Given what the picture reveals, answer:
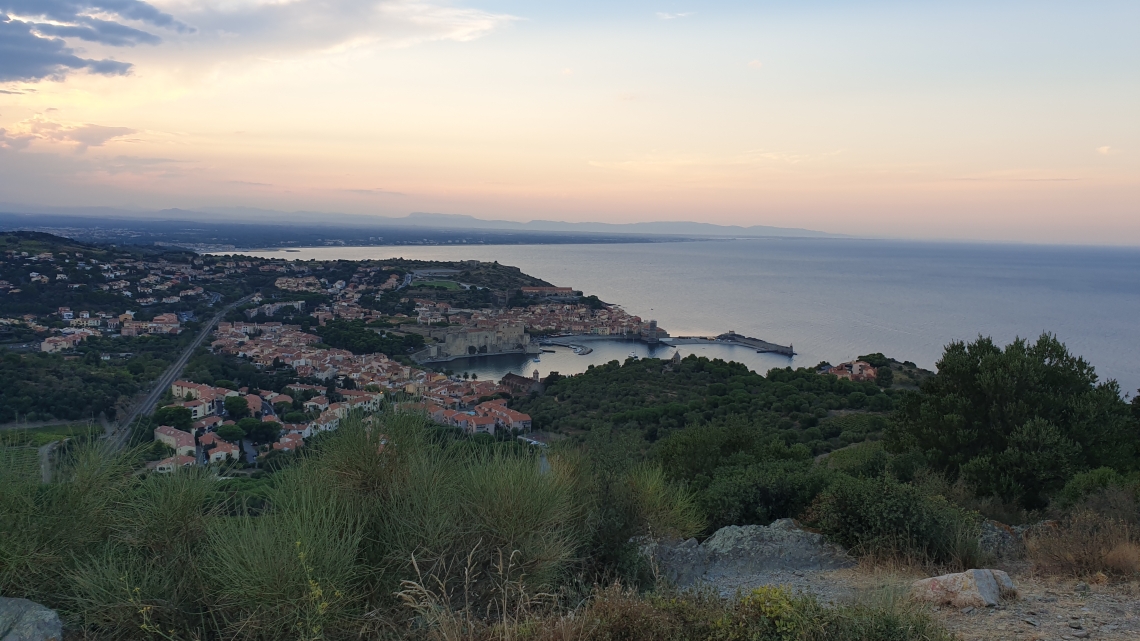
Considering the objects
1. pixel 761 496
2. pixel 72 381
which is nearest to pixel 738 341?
pixel 72 381

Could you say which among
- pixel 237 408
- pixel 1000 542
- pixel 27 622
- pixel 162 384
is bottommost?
pixel 162 384

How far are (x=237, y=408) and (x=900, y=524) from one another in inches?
727

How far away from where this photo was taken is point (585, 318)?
178 feet

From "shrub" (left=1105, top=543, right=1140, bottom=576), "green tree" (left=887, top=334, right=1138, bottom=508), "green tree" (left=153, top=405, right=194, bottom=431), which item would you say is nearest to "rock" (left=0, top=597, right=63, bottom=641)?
"shrub" (left=1105, top=543, right=1140, bottom=576)

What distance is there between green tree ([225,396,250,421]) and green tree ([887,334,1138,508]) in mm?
16905

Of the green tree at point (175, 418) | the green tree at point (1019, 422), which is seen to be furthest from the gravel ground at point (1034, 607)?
the green tree at point (175, 418)

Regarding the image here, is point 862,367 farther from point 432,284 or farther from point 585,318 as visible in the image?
point 432,284

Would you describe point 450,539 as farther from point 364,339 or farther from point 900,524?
point 364,339

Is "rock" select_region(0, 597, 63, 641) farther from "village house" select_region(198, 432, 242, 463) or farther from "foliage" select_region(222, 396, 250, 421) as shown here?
"foliage" select_region(222, 396, 250, 421)

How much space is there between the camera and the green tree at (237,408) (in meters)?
18.3

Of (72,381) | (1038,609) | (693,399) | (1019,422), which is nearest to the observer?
(1038,609)

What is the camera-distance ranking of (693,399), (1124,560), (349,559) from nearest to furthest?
1. (349,559)
2. (1124,560)
3. (693,399)

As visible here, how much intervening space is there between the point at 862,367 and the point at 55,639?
2793 cm

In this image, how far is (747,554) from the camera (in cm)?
499
